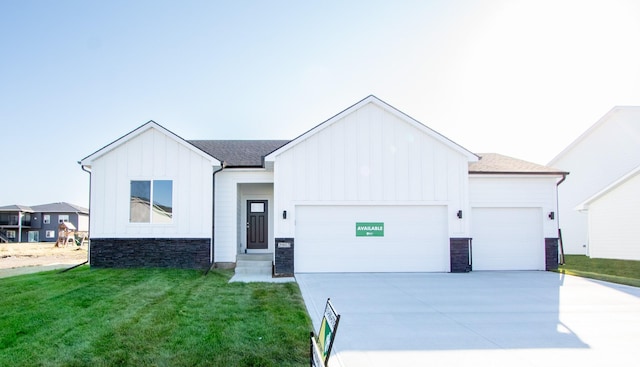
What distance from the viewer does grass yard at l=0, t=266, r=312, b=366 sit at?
4.52 meters

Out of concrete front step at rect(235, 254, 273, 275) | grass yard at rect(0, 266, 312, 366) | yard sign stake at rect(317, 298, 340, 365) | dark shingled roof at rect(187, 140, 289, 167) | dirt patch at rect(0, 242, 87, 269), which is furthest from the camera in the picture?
dirt patch at rect(0, 242, 87, 269)

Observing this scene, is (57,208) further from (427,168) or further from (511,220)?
(511,220)

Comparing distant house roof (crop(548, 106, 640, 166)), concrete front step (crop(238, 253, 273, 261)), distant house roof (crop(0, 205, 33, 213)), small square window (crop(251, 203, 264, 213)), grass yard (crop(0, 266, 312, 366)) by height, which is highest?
distant house roof (crop(548, 106, 640, 166))

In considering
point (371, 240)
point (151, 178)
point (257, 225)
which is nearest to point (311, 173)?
point (371, 240)

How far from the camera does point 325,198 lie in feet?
38.0

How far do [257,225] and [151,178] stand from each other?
414cm

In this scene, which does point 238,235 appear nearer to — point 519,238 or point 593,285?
point 519,238

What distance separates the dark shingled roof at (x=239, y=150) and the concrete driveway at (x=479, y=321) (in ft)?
16.0

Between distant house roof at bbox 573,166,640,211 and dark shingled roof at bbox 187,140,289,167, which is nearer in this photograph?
dark shingled roof at bbox 187,140,289,167

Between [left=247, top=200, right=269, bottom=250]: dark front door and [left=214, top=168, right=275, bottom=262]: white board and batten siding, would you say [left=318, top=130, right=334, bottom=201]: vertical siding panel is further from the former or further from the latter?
[left=247, top=200, right=269, bottom=250]: dark front door

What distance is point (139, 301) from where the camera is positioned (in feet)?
24.3

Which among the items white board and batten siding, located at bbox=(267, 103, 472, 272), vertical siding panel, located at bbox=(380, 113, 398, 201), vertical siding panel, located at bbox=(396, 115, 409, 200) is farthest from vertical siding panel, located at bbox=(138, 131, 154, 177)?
vertical siding panel, located at bbox=(396, 115, 409, 200)

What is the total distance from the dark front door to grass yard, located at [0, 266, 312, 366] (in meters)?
Result: 4.58

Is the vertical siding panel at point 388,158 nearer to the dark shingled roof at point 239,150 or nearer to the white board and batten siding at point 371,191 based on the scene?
the white board and batten siding at point 371,191
